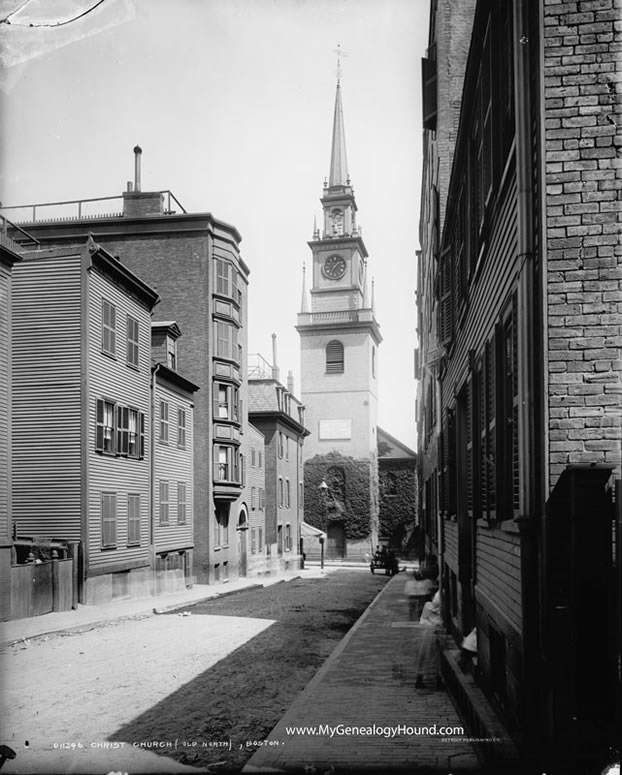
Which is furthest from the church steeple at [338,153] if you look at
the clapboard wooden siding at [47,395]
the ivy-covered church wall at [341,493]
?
the ivy-covered church wall at [341,493]

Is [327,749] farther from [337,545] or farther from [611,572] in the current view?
[337,545]

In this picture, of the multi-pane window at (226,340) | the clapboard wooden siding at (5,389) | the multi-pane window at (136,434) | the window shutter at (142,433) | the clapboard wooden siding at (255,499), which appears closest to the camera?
the clapboard wooden siding at (5,389)

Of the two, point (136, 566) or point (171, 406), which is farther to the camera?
point (171, 406)

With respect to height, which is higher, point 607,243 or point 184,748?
point 607,243

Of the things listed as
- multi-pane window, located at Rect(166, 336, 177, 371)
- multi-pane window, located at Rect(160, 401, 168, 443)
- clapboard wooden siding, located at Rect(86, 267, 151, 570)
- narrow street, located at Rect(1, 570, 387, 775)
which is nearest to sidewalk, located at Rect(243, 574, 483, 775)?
narrow street, located at Rect(1, 570, 387, 775)

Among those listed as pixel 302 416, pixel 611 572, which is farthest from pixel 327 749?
pixel 302 416

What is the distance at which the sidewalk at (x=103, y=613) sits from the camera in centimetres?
1508

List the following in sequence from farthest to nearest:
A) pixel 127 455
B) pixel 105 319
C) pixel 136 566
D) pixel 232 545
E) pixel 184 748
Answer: pixel 232 545, pixel 136 566, pixel 127 455, pixel 105 319, pixel 184 748

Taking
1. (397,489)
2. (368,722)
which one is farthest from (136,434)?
(397,489)

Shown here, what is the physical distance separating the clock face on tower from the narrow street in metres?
8.43

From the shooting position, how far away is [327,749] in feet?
24.4

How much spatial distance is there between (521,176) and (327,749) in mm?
5240

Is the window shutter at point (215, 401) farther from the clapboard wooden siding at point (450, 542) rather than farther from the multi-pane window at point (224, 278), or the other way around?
the clapboard wooden siding at point (450, 542)

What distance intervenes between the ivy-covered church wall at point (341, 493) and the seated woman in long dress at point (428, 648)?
77.7 feet
